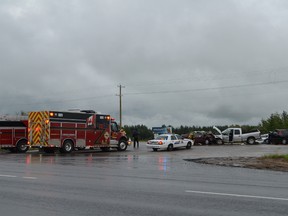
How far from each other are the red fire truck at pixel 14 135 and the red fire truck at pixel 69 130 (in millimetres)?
1876

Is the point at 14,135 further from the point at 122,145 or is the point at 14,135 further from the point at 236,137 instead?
the point at 236,137

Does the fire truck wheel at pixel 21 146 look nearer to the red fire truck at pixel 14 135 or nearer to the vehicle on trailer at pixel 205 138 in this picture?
the red fire truck at pixel 14 135

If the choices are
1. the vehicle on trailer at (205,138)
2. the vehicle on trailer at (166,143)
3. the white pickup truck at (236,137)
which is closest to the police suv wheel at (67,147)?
the vehicle on trailer at (166,143)

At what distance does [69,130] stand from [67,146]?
3.91 ft

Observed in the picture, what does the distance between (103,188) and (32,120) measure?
2251 centimetres

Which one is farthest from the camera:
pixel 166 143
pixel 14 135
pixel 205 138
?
pixel 205 138

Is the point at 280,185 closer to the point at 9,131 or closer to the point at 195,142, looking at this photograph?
the point at 9,131

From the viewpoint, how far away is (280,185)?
40.7 ft

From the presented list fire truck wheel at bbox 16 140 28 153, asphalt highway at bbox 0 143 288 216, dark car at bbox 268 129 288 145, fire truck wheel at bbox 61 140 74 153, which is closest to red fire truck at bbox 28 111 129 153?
fire truck wheel at bbox 61 140 74 153

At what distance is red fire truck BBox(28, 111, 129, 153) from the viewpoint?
31.7 m

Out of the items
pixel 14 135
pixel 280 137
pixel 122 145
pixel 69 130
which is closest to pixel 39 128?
pixel 69 130

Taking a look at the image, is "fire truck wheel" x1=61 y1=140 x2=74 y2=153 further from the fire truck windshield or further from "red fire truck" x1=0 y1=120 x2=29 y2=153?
"red fire truck" x1=0 y1=120 x2=29 y2=153

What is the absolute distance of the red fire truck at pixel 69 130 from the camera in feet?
104

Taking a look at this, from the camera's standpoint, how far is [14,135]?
113 ft
